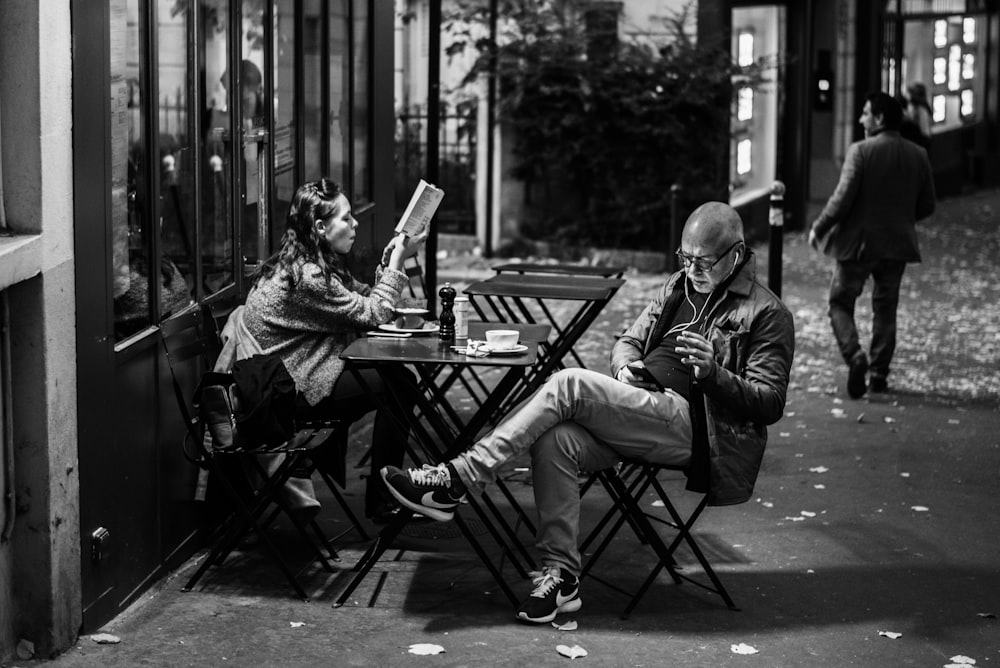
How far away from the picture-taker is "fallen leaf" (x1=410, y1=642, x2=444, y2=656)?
5.47 m

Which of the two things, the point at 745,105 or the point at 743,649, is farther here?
the point at 745,105

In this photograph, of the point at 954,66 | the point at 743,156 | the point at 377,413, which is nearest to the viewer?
the point at 377,413

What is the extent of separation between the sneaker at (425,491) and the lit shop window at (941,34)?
73.2ft

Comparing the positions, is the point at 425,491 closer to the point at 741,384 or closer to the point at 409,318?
the point at 741,384

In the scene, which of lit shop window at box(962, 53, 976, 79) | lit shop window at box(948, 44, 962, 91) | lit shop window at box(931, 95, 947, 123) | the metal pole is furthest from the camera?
lit shop window at box(962, 53, 976, 79)

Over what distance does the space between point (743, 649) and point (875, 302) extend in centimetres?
529

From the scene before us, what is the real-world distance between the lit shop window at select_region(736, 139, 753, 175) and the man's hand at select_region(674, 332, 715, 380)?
13.7 m

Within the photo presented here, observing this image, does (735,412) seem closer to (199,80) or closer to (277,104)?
(199,80)

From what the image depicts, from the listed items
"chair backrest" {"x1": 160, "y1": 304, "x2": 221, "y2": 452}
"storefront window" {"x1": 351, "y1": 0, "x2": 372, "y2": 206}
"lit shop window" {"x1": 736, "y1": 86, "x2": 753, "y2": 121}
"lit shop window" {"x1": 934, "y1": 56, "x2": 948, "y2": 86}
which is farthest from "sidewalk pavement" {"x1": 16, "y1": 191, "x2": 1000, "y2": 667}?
"lit shop window" {"x1": 934, "y1": 56, "x2": 948, "y2": 86}

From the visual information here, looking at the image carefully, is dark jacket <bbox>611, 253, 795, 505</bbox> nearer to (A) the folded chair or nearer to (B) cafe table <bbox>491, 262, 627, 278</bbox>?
(A) the folded chair

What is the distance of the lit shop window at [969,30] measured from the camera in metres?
27.3

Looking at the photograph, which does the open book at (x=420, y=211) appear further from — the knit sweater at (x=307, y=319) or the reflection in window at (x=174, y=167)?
the reflection in window at (x=174, y=167)

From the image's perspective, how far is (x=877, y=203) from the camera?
→ 10.2m

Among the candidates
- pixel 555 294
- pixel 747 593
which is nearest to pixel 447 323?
pixel 747 593
